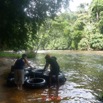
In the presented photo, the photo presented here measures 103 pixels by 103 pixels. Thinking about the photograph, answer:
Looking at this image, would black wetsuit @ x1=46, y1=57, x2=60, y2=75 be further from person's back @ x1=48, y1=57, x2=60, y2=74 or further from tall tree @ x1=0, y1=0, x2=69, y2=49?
tall tree @ x1=0, y1=0, x2=69, y2=49

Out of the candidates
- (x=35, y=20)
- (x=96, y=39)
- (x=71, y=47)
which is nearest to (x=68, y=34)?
(x=71, y=47)

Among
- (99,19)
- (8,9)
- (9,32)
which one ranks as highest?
(99,19)

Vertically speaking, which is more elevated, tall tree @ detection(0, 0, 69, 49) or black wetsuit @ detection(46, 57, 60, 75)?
tall tree @ detection(0, 0, 69, 49)

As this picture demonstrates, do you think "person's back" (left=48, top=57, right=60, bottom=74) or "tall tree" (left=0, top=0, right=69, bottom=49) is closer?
"tall tree" (left=0, top=0, right=69, bottom=49)

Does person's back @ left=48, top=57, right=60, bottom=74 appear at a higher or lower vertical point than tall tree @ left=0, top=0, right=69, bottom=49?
lower

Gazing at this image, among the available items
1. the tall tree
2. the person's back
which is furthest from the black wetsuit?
the tall tree

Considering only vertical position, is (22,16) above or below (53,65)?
above

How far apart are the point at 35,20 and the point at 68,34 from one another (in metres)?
45.4

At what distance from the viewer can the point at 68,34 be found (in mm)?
57906

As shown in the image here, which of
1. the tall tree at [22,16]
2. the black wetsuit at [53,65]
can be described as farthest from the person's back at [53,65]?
the tall tree at [22,16]

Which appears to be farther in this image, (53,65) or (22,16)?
(53,65)

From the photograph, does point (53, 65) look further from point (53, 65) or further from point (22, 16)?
point (22, 16)

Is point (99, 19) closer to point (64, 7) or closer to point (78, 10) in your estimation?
point (78, 10)

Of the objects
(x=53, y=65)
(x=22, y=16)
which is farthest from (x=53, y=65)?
(x=22, y=16)
